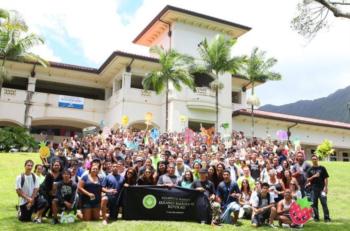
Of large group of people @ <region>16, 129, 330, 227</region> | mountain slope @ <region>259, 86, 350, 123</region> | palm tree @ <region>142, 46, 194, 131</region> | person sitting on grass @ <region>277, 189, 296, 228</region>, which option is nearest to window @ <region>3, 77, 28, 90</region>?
palm tree @ <region>142, 46, 194, 131</region>

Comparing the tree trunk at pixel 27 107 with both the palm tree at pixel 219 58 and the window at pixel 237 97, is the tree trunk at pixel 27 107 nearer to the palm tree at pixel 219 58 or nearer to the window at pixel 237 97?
the palm tree at pixel 219 58

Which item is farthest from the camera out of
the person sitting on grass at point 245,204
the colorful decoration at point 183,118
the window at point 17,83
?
the window at point 17,83

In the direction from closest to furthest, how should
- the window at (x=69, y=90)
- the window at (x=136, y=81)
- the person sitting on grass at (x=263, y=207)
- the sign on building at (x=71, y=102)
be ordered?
the person sitting on grass at (x=263, y=207) < the sign on building at (x=71, y=102) < the window at (x=136, y=81) < the window at (x=69, y=90)

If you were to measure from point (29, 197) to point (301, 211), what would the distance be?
20.5ft

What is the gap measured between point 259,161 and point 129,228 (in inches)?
252

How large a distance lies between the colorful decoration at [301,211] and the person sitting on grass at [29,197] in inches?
226

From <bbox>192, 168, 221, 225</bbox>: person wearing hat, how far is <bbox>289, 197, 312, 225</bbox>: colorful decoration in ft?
5.75

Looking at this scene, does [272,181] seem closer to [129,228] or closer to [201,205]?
[201,205]

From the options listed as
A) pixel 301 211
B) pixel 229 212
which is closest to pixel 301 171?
pixel 301 211

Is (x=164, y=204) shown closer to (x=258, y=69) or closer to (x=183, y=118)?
(x=183, y=118)

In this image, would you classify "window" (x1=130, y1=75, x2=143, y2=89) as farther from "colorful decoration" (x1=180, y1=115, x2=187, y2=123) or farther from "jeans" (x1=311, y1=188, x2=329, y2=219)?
"jeans" (x1=311, y1=188, x2=329, y2=219)

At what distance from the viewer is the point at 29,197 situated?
8430 millimetres

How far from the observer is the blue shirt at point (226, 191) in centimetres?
957

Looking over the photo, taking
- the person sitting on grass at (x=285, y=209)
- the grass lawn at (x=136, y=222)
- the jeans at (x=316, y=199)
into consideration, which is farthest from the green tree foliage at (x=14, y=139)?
the jeans at (x=316, y=199)
